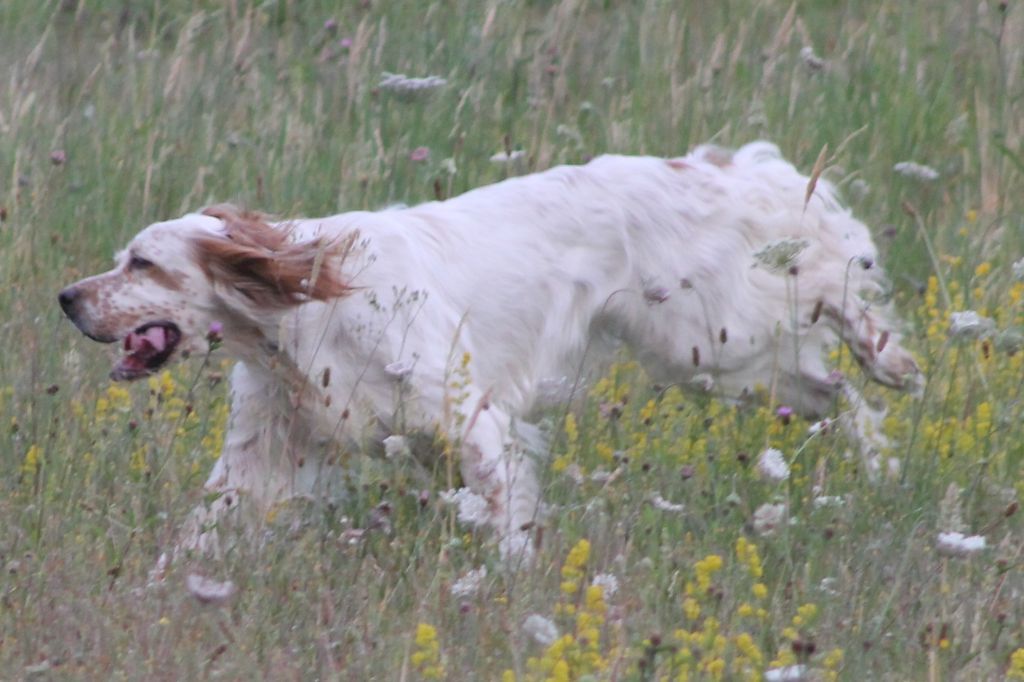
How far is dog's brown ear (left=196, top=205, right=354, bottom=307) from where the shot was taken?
4.07 m

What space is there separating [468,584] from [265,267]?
1.21 meters

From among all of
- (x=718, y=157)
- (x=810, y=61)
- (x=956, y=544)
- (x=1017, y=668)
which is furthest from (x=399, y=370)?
(x=810, y=61)

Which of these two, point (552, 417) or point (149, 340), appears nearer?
point (149, 340)

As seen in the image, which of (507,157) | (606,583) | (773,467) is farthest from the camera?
(507,157)

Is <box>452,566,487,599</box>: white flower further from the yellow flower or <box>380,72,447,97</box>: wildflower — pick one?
<box>380,72,447,97</box>: wildflower

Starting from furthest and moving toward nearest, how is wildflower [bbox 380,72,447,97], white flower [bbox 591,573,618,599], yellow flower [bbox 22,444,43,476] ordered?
wildflower [bbox 380,72,447,97] → yellow flower [bbox 22,444,43,476] → white flower [bbox 591,573,618,599]

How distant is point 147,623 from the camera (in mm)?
3057

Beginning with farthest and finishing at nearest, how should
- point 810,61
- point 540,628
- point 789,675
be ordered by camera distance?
point 810,61, point 540,628, point 789,675

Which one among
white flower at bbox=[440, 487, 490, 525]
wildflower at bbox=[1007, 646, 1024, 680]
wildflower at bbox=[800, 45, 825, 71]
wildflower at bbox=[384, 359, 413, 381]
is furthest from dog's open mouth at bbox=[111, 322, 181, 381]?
wildflower at bbox=[800, 45, 825, 71]

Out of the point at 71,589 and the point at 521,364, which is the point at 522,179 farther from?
the point at 71,589

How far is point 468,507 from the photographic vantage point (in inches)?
130

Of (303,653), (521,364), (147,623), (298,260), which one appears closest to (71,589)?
(147,623)

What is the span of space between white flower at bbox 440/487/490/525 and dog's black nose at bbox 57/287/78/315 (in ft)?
3.45

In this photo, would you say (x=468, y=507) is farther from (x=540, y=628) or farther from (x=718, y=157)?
(x=718, y=157)
